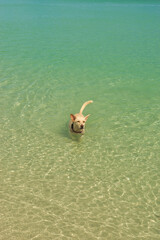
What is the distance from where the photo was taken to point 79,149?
8234 millimetres

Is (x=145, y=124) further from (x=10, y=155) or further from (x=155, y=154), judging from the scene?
(x=10, y=155)

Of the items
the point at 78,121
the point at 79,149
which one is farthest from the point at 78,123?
the point at 79,149

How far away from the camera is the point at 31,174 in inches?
280

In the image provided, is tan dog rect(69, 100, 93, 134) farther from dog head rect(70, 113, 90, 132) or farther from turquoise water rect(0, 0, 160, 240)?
turquoise water rect(0, 0, 160, 240)

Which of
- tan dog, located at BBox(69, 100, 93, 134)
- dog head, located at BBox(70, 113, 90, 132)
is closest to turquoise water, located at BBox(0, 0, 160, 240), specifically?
tan dog, located at BBox(69, 100, 93, 134)

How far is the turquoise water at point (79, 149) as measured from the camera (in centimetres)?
576

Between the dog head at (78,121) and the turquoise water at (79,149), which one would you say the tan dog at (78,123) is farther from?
the turquoise water at (79,149)

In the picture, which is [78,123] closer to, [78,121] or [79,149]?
[78,121]

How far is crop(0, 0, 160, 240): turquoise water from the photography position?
5.76 metres

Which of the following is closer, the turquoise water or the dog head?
the turquoise water

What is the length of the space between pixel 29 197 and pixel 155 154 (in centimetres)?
367

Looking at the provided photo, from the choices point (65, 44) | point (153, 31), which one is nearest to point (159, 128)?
point (65, 44)

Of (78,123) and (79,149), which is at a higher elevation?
(78,123)

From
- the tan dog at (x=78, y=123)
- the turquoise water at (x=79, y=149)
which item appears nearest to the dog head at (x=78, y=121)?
the tan dog at (x=78, y=123)
